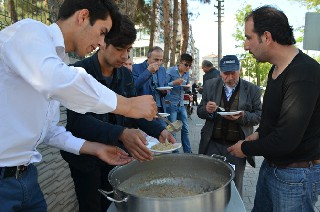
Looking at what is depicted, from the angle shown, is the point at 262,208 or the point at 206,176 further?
the point at 262,208

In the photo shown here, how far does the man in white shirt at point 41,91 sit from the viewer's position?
1182 millimetres

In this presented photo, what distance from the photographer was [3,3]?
101 inches

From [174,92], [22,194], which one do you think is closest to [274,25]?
[22,194]

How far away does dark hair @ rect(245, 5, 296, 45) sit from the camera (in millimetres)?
2074

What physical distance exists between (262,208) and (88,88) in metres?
1.75

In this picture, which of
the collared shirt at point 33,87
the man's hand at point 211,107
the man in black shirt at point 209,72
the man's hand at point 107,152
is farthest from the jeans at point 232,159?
the man in black shirt at point 209,72

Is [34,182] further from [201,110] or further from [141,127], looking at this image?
[201,110]

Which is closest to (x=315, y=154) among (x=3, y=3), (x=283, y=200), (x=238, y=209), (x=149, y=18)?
(x=283, y=200)

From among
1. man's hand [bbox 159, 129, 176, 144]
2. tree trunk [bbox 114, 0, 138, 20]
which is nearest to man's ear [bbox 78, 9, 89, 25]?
man's hand [bbox 159, 129, 176, 144]

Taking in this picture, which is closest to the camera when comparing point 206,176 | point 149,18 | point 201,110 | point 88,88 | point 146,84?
point 88,88

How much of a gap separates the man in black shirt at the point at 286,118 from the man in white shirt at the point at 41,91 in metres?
0.96

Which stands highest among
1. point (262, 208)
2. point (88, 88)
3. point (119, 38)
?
point (119, 38)

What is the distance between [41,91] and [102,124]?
83 cm

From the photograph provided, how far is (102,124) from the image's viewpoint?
1.99 meters
